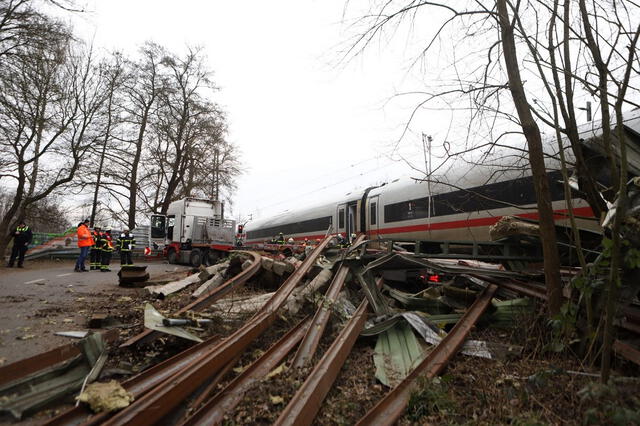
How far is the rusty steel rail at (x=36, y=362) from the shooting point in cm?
291

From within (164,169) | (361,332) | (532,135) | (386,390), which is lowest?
(386,390)

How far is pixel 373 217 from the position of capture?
517 inches

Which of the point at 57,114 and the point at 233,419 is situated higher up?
the point at 57,114

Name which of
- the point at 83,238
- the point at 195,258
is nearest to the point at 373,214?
the point at 195,258

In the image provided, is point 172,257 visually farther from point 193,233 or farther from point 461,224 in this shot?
point 461,224

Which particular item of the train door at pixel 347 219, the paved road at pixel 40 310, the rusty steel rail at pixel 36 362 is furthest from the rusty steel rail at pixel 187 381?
the train door at pixel 347 219

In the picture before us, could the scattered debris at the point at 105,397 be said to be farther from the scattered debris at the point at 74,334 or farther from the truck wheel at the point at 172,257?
the truck wheel at the point at 172,257

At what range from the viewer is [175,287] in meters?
6.76

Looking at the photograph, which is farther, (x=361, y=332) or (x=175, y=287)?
(x=175, y=287)

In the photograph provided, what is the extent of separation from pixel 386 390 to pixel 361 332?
87 centimetres

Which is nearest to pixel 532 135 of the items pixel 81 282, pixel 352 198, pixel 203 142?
pixel 81 282

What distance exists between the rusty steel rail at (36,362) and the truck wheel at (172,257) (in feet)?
49.9

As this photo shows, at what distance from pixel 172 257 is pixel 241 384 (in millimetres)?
16766

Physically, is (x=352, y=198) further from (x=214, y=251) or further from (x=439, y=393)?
(x=439, y=393)
